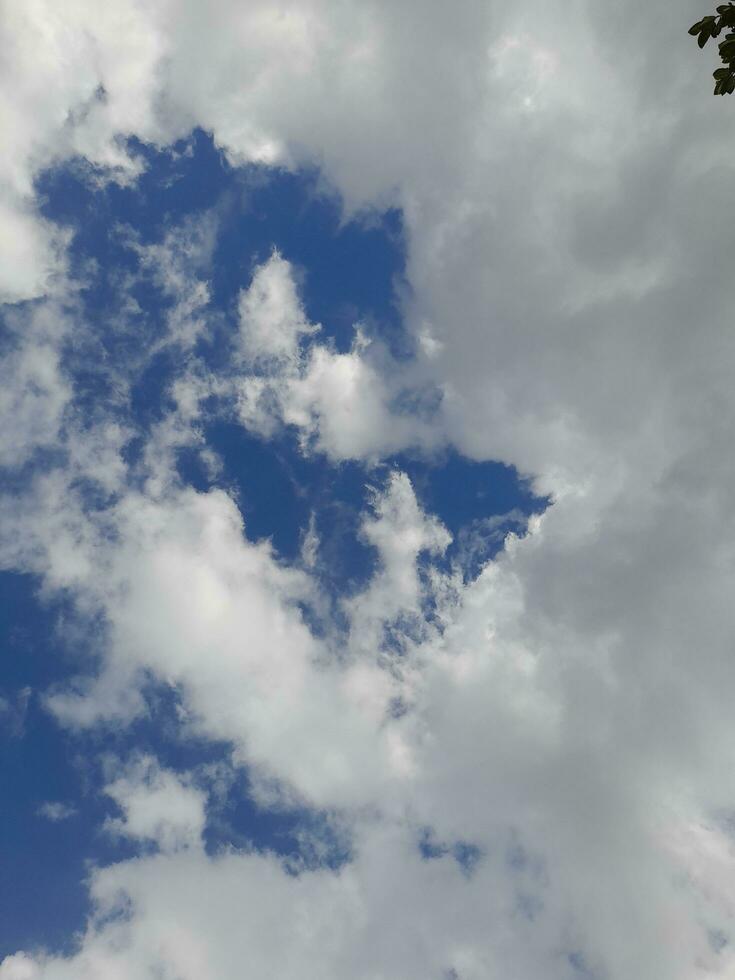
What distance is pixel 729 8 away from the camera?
1940 inches

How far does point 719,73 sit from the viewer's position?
4981 cm

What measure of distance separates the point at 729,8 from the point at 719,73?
9.46 ft
